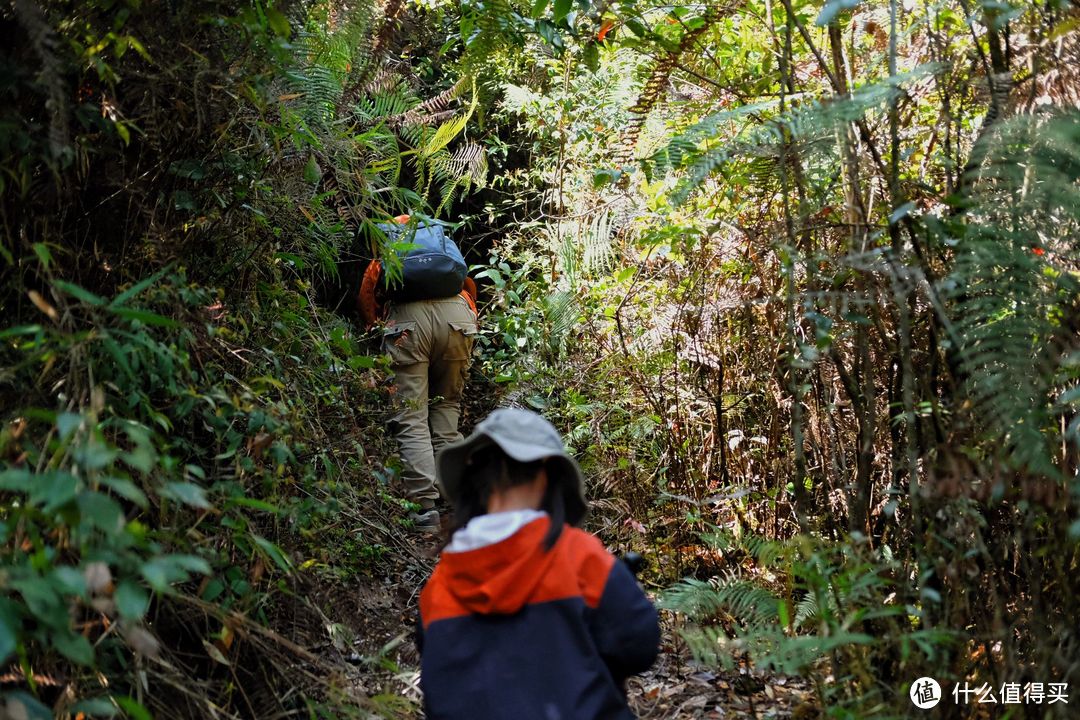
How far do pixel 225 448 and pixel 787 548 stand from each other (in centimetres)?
198

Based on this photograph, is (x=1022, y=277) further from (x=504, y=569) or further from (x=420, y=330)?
(x=420, y=330)

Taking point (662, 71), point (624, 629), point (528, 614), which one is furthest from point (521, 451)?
point (662, 71)

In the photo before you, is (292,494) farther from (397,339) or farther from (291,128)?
(397,339)

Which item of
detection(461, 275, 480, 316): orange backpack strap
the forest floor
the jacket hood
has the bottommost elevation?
the forest floor

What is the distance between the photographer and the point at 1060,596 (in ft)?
9.18

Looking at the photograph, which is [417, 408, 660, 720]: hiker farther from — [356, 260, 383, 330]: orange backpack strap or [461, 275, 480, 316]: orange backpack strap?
[461, 275, 480, 316]: orange backpack strap

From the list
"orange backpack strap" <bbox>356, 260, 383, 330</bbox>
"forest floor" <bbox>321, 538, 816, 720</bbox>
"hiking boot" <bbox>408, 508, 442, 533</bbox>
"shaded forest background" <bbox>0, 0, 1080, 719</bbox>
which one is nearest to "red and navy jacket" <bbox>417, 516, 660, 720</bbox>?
"shaded forest background" <bbox>0, 0, 1080, 719</bbox>

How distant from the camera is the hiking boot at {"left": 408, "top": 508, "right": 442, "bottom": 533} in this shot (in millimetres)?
5758

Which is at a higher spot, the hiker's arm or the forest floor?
the hiker's arm

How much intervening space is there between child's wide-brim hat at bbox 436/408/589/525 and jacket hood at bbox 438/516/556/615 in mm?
185

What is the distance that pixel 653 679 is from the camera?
157 inches

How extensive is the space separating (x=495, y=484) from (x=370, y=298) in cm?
361

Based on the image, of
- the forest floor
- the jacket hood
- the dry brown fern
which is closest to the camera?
the jacket hood

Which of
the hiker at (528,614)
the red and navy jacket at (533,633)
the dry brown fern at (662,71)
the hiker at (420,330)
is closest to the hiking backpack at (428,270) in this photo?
the hiker at (420,330)
